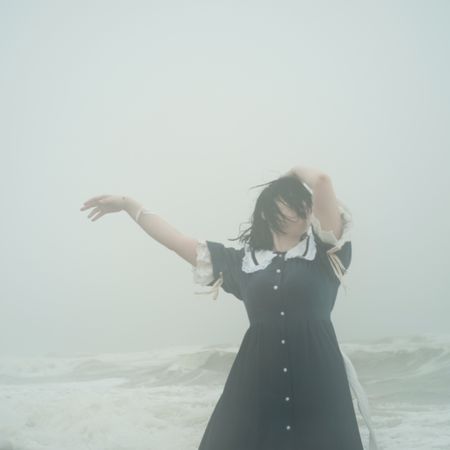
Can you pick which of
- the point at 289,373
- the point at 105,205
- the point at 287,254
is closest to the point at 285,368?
the point at 289,373

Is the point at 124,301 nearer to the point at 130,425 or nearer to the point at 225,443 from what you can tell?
the point at 130,425

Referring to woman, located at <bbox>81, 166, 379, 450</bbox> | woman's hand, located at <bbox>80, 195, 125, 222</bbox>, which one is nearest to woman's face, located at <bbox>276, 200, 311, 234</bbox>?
woman, located at <bbox>81, 166, 379, 450</bbox>

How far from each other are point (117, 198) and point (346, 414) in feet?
1.93

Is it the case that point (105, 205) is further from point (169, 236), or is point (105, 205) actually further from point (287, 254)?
point (287, 254)

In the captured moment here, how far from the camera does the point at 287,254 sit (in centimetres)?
85

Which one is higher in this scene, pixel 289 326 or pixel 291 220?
pixel 291 220

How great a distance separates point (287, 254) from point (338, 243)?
0.10 meters

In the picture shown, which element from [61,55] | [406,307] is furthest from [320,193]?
[61,55]

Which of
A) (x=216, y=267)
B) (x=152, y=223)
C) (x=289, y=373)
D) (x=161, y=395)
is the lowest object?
(x=161, y=395)

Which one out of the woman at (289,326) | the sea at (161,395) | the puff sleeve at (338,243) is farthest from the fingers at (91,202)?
the sea at (161,395)

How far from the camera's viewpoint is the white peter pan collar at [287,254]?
2.77 feet

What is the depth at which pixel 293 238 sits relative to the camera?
89cm

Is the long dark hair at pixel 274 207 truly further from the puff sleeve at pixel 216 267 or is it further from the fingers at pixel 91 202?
the fingers at pixel 91 202

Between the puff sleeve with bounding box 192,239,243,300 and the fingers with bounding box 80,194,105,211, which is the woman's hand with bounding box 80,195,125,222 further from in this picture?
the puff sleeve with bounding box 192,239,243,300
